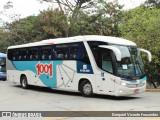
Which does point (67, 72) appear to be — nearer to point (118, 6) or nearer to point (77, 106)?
point (77, 106)

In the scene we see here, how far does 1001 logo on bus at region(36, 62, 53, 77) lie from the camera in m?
20.1

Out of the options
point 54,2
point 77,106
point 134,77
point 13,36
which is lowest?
point 77,106

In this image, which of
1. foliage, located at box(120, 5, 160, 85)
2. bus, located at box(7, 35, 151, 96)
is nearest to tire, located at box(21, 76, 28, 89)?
bus, located at box(7, 35, 151, 96)

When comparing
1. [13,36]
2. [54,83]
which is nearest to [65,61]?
[54,83]

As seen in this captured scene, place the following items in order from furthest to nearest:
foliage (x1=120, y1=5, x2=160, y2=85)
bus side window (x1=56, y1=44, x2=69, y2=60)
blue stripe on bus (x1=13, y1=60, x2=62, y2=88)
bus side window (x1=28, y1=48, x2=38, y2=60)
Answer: foliage (x1=120, y1=5, x2=160, y2=85) < bus side window (x1=28, y1=48, x2=38, y2=60) < blue stripe on bus (x1=13, y1=60, x2=62, y2=88) < bus side window (x1=56, y1=44, x2=69, y2=60)

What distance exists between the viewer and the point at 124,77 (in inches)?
622

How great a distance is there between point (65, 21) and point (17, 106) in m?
24.1

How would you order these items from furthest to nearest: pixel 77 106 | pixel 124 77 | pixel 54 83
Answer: pixel 54 83 < pixel 124 77 < pixel 77 106

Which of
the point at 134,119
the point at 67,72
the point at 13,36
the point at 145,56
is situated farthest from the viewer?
the point at 13,36

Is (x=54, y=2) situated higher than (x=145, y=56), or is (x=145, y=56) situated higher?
(x=54, y=2)

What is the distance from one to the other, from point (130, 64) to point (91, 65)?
196 cm

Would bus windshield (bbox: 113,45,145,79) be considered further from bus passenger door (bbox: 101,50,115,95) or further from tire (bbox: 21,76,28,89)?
tire (bbox: 21,76,28,89)

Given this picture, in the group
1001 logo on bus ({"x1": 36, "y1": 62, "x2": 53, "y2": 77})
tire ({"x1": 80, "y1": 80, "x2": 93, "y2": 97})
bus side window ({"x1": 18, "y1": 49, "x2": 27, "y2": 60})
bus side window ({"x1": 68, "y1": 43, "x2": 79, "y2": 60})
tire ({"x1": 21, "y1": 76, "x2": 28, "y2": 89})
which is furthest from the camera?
tire ({"x1": 21, "y1": 76, "x2": 28, "y2": 89})

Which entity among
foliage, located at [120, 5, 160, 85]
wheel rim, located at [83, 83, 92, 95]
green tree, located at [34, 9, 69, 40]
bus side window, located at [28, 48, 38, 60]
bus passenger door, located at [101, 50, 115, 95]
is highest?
green tree, located at [34, 9, 69, 40]
